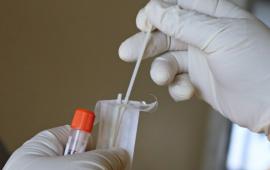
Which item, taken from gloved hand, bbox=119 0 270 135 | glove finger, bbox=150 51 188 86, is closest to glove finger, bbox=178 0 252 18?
gloved hand, bbox=119 0 270 135

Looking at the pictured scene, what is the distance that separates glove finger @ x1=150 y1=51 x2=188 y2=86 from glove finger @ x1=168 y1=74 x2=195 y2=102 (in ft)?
0.05

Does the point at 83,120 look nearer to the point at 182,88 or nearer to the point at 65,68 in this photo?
the point at 182,88

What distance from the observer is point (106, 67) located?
1.83m

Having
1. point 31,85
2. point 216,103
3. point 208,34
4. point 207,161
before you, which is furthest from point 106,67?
point 208,34


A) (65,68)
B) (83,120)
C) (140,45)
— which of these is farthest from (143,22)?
(65,68)

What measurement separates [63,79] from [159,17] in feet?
3.66

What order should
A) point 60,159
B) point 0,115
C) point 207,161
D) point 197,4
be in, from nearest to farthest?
point 60,159 → point 197,4 → point 0,115 → point 207,161

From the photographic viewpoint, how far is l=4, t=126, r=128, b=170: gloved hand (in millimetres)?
649

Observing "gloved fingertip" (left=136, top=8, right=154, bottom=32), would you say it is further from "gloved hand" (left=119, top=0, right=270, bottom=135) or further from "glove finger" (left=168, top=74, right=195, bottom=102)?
"glove finger" (left=168, top=74, right=195, bottom=102)

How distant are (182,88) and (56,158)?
0.26m

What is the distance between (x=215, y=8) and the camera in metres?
0.78

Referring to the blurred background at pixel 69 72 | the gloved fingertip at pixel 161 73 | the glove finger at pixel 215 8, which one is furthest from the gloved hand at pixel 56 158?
the blurred background at pixel 69 72

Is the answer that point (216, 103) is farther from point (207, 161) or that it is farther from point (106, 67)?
point (207, 161)

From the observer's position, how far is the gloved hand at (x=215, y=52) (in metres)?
0.73
